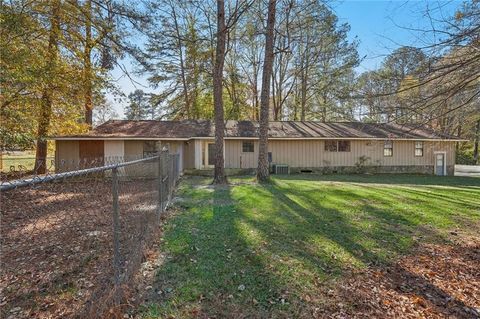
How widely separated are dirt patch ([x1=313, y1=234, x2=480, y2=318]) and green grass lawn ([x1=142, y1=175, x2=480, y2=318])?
0.19m

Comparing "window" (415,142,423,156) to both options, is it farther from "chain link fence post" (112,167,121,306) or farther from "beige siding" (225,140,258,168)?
"chain link fence post" (112,167,121,306)

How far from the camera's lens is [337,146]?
19141 mm

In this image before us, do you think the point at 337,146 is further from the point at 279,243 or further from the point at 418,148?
the point at 279,243

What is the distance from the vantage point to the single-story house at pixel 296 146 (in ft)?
55.8

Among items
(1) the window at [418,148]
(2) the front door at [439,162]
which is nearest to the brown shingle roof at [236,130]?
(1) the window at [418,148]

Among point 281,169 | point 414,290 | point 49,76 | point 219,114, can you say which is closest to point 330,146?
point 281,169

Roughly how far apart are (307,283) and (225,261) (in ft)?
3.74

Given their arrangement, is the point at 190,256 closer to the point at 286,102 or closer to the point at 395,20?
the point at 395,20

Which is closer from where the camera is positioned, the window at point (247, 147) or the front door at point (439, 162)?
the window at point (247, 147)

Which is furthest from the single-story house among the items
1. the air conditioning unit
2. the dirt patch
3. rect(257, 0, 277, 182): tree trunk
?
the dirt patch

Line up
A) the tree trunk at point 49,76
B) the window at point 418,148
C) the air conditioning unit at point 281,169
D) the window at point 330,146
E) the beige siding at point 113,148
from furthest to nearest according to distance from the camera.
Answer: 1. the window at point 418,148
2. the window at point 330,146
3. the air conditioning unit at point 281,169
4. the beige siding at point 113,148
5. the tree trunk at point 49,76

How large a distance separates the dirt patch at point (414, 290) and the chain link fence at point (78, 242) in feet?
7.04

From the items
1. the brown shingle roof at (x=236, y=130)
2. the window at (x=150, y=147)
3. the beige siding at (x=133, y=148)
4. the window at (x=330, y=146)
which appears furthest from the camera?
the window at (x=330, y=146)

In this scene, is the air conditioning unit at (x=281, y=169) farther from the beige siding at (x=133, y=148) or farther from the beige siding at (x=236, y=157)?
the beige siding at (x=133, y=148)
